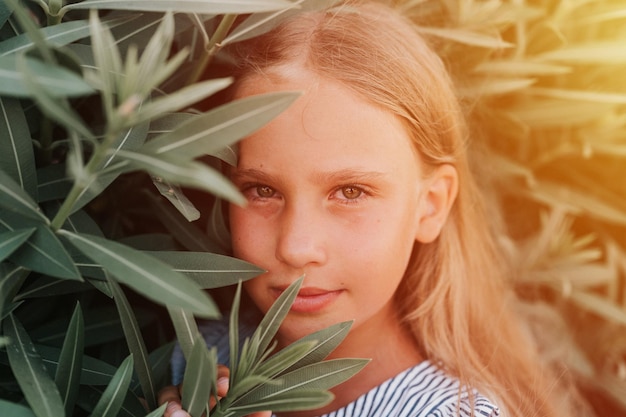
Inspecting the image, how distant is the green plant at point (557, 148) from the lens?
4.80 feet

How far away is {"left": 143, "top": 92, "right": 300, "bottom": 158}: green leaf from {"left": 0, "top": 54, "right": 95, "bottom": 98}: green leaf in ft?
0.30

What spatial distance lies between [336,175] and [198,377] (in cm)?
38

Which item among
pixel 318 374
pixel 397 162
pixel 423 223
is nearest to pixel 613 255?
pixel 423 223

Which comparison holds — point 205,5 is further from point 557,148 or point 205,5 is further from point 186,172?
point 557,148

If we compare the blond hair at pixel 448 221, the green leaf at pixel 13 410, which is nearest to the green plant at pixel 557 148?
the blond hair at pixel 448 221

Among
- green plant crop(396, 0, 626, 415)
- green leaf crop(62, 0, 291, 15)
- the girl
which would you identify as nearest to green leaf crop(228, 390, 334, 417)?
the girl

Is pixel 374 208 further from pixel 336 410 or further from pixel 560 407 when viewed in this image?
pixel 560 407

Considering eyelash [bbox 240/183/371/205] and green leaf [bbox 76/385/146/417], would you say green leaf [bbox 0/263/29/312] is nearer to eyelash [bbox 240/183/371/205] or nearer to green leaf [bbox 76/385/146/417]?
green leaf [bbox 76/385/146/417]

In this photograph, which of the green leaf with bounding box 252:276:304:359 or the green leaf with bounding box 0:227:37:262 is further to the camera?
the green leaf with bounding box 252:276:304:359

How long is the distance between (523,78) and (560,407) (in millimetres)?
688

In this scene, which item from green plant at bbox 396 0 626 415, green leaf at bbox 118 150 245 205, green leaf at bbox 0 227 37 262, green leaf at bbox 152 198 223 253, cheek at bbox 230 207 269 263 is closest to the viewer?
green leaf at bbox 118 150 245 205

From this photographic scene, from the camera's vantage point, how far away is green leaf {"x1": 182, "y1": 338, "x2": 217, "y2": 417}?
808 millimetres

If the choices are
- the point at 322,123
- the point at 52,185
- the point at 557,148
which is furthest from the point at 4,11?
the point at 557,148

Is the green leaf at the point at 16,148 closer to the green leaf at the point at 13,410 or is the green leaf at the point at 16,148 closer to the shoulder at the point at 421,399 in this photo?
the green leaf at the point at 13,410
